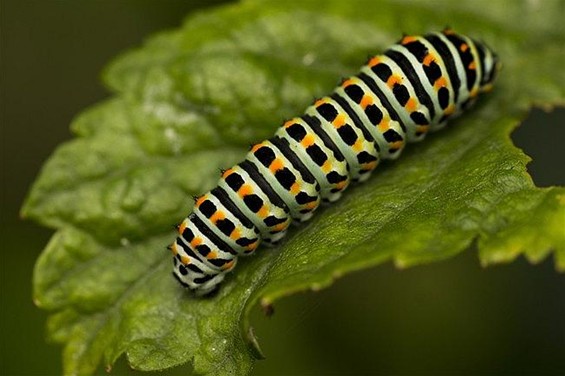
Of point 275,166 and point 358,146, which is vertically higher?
point 275,166

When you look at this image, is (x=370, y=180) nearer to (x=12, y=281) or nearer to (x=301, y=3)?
(x=301, y=3)

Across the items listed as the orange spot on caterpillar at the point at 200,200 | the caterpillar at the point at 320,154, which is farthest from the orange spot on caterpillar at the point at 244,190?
the orange spot on caterpillar at the point at 200,200

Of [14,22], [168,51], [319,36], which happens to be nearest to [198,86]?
[168,51]

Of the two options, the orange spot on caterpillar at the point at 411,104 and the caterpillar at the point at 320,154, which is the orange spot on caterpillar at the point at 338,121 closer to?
the caterpillar at the point at 320,154

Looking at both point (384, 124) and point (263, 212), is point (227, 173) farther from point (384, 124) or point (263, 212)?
point (384, 124)

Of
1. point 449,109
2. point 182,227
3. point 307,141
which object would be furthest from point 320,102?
point 182,227

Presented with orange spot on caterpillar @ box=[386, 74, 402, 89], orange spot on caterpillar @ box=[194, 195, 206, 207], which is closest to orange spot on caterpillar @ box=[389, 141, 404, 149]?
orange spot on caterpillar @ box=[386, 74, 402, 89]

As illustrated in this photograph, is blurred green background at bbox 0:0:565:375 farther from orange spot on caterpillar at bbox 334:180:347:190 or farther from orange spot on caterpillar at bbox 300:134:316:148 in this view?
orange spot on caterpillar at bbox 300:134:316:148

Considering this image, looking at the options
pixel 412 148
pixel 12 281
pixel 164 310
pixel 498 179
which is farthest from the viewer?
pixel 12 281
